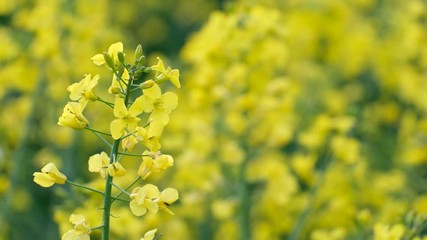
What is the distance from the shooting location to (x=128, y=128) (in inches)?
81.5

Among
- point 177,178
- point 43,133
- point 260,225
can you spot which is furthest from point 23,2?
point 260,225

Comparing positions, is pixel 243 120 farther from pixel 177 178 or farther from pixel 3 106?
pixel 3 106

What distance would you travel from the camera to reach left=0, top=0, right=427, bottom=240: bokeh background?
3734 millimetres

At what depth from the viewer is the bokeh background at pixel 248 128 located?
3734 millimetres

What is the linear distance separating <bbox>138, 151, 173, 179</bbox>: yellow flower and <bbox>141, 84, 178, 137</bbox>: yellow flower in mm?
68

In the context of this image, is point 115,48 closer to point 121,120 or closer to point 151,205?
point 121,120

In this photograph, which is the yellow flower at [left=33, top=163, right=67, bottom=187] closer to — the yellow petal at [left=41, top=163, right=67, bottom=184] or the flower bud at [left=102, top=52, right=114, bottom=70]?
the yellow petal at [left=41, top=163, right=67, bottom=184]

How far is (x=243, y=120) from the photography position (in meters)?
3.76

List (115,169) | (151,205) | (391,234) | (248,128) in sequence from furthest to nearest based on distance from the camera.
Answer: (248,128)
(391,234)
(151,205)
(115,169)

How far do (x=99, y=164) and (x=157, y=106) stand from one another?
215 mm

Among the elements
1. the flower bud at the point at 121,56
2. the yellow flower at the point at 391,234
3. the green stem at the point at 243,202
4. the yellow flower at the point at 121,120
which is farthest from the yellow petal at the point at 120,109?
the green stem at the point at 243,202

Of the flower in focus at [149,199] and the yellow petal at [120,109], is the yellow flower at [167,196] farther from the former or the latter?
the yellow petal at [120,109]

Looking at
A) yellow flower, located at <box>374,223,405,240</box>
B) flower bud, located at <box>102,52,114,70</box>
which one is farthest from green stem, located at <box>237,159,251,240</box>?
flower bud, located at <box>102,52,114,70</box>

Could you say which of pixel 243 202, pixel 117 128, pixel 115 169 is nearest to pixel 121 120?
pixel 117 128
